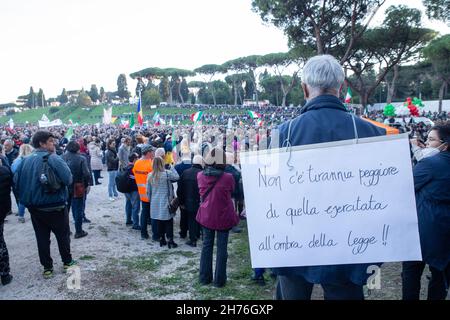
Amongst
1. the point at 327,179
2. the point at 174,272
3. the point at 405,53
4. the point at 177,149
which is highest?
the point at 405,53

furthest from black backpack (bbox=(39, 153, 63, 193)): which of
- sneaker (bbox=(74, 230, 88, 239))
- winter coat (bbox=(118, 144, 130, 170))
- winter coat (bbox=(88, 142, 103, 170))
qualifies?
winter coat (bbox=(88, 142, 103, 170))

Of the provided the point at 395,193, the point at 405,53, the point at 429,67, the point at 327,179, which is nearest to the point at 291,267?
the point at 327,179

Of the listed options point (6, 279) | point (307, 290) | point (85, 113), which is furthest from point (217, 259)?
point (85, 113)

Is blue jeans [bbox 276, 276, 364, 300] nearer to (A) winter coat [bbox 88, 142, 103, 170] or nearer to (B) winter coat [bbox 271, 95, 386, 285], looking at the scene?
(B) winter coat [bbox 271, 95, 386, 285]

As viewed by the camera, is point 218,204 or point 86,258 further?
point 86,258

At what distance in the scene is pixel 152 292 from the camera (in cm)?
415

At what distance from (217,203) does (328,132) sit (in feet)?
8.65

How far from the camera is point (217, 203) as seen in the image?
4152mm

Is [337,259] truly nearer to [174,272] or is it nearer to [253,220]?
[253,220]

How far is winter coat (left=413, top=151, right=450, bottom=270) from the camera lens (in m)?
2.76

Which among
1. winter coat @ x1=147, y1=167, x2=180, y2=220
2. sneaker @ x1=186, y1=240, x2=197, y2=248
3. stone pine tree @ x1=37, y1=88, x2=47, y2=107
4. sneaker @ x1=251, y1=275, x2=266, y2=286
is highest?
stone pine tree @ x1=37, y1=88, x2=47, y2=107

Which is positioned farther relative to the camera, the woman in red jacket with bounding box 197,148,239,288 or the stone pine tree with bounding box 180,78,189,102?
the stone pine tree with bounding box 180,78,189,102

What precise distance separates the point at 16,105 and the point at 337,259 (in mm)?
141508

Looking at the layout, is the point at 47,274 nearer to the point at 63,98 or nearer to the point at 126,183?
the point at 126,183
